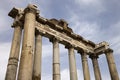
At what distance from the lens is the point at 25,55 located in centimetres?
1452

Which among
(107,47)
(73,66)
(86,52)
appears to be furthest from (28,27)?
(107,47)

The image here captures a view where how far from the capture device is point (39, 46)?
19.5 meters

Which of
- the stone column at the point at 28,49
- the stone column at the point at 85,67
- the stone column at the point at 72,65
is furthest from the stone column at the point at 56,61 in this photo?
the stone column at the point at 28,49

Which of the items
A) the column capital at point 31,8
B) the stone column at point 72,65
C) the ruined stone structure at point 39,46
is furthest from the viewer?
the stone column at point 72,65

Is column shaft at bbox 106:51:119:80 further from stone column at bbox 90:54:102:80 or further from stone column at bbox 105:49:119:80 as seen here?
stone column at bbox 90:54:102:80

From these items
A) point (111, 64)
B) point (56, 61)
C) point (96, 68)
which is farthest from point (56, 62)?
point (111, 64)

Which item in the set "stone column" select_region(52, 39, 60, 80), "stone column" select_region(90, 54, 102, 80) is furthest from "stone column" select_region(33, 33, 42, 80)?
"stone column" select_region(90, 54, 102, 80)

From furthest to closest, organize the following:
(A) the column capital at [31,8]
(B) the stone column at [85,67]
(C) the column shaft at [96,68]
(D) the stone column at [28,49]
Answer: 1. (C) the column shaft at [96,68]
2. (B) the stone column at [85,67]
3. (A) the column capital at [31,8]
4. (D) the stone column at [28,49]

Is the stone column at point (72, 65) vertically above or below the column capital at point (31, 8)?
below

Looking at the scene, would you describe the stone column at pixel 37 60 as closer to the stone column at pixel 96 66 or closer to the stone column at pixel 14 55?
the stone column at pixel 14 55

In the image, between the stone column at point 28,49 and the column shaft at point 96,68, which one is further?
the column shaft at point 96,68

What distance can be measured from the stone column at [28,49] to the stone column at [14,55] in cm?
309

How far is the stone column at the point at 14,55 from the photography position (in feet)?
55.2

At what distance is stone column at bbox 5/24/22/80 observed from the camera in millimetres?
16812
